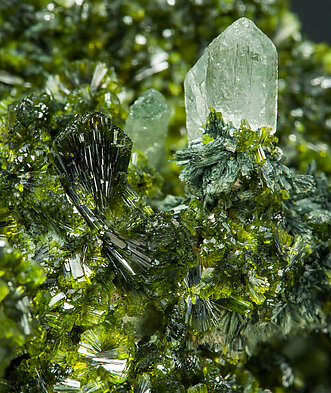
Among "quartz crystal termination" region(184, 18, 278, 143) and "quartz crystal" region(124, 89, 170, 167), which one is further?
"quartz crystal" region(124, 89, 170, 167)

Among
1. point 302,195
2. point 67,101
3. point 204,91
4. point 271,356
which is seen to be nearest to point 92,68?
point 67,101

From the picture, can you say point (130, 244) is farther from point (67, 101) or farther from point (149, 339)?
point (67, 101)

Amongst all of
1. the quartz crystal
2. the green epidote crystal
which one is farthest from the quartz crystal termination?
the quartz crystal

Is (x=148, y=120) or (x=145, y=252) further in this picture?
(x=148, y=120)

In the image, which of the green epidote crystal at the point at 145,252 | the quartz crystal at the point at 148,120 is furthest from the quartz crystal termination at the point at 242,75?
the quartz crystal at the point at 148,120

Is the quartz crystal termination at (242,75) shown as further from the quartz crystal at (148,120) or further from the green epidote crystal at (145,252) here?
the quartz crystal at (148,120)

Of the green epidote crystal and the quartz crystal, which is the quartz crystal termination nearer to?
the green epidote crystal

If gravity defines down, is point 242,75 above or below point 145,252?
above
